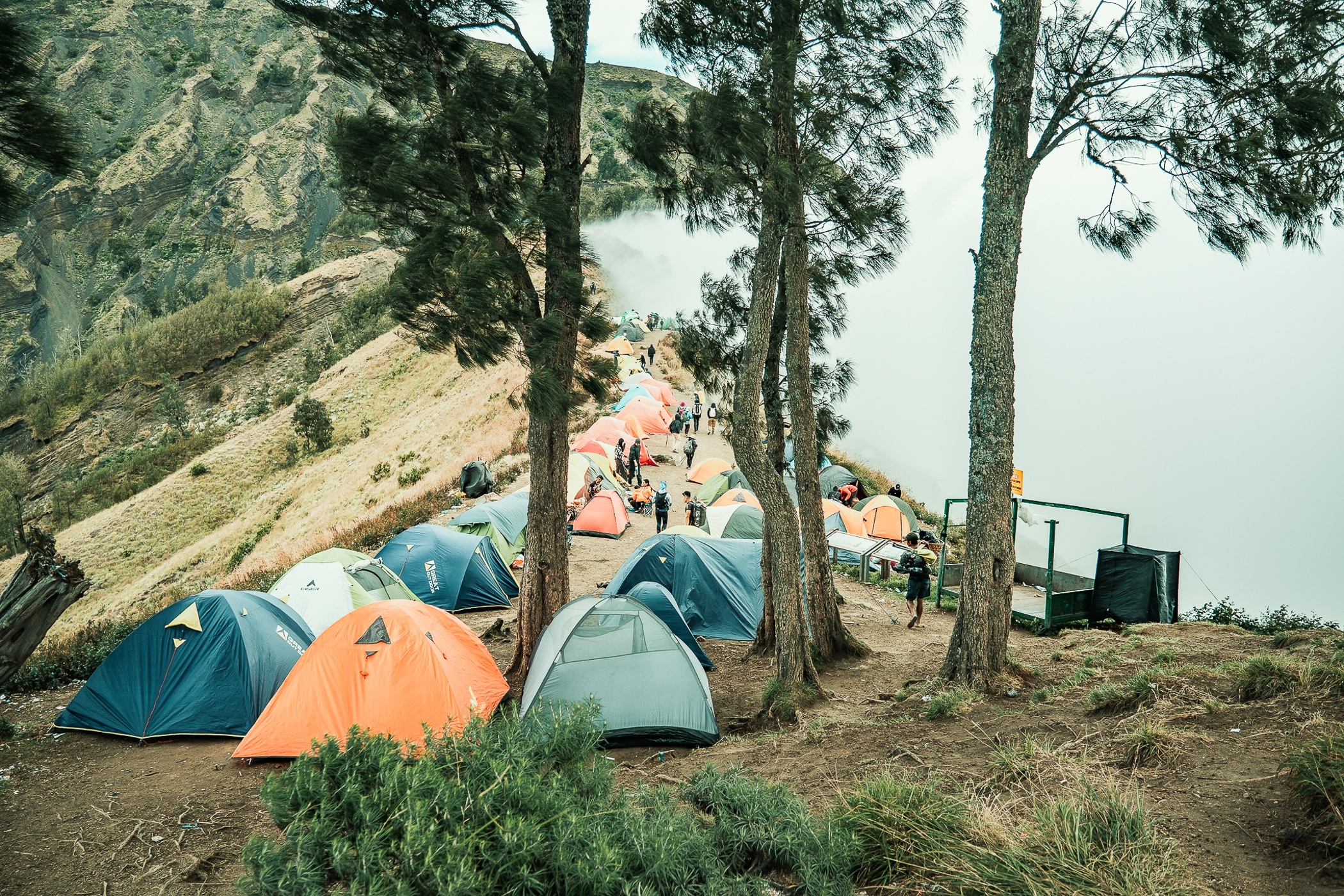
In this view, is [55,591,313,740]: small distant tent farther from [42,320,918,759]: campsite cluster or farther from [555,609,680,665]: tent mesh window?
[555,609,680,665]: tent mesh window

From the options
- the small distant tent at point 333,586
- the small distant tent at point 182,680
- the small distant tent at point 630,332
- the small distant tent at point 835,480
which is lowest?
the small distant tent at point 182,680

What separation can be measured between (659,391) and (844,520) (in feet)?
46.7

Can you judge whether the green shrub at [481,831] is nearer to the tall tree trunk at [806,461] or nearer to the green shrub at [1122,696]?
the green shrub at [1122,696]

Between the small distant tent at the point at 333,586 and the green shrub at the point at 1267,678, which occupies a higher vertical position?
the green shrub at the point at 1267,678

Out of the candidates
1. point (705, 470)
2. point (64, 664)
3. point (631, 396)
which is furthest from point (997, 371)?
point (631, 396)

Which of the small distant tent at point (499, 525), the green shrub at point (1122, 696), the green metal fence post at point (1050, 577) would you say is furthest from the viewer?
the small distant tent at point (499, 525)

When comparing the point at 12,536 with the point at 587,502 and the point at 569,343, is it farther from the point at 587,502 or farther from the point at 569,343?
the point at 569,343

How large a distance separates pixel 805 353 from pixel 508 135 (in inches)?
182

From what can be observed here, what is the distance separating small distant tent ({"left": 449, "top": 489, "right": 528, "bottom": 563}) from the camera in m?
15.3

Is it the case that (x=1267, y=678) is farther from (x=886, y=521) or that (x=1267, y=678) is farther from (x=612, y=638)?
(x=886, y=521)

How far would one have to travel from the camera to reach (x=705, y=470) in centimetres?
2408

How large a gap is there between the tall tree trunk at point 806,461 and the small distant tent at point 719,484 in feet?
32.9

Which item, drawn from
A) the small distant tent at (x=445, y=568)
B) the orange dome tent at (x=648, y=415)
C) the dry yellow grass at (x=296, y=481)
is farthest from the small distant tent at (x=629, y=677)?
the orange dome tent at (x=648, y=415)

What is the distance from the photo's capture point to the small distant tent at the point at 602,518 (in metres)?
18.7
